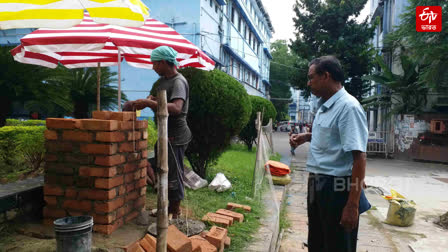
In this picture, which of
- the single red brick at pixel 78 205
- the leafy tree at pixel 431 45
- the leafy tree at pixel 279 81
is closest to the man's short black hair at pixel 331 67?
the single red brick at pixel 78 205

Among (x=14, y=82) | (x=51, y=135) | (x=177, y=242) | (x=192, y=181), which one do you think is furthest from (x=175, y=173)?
(x=14, y=82)

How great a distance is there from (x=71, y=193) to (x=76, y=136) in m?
0.49

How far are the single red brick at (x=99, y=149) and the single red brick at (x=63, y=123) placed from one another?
7.5 inches

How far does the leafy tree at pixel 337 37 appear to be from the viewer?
16.4 m

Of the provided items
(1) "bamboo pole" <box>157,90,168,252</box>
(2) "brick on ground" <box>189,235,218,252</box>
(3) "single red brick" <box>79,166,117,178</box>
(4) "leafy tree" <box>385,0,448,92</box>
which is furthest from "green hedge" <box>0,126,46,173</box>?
(4) "leafy tree" <box>385,0,448,92</box>

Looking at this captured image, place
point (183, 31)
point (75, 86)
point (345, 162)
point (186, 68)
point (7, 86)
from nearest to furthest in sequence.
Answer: point (345, 162), point (7, 86), point (186, 68), point (75, 86), point (183, 31)

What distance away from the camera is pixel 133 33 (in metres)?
4.15

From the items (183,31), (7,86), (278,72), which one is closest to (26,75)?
(7,86)

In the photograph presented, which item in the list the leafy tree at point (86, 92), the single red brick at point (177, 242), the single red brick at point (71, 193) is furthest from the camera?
the leafy tree at point (86, 92)

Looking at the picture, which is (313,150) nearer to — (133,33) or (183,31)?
(133,33)

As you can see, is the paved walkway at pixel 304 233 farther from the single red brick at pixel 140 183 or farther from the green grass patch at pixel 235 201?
the single red brick at pixel 140 183

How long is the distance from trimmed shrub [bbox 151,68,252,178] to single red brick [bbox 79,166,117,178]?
9.01 ft

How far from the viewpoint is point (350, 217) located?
212cm

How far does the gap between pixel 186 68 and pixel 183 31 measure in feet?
32.5
